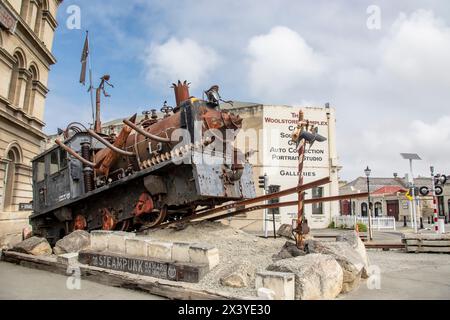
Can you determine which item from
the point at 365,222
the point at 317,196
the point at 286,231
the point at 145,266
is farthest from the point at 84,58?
the point at 365,222

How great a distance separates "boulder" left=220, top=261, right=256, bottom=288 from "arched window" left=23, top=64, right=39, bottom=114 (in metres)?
17.0

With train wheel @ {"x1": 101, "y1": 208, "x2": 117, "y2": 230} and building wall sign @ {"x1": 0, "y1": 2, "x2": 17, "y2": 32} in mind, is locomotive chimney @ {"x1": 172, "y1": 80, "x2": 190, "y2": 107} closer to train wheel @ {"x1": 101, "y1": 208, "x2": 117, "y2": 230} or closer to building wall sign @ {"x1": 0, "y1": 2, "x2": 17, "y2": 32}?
train wheel @ {"x1": 101, "y1": 208, "x2": 117, "y2": 230}

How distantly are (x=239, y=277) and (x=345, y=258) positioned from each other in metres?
1.83

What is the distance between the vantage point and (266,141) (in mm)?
24875

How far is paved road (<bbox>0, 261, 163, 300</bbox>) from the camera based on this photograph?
5.13 meters

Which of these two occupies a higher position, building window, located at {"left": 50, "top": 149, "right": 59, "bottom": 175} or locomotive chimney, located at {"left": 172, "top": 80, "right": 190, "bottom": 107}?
locomotive chimney, located at {"left": 172, "top": 80, "right": 190, "bottom": 107}

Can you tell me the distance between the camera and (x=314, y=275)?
4770 mm

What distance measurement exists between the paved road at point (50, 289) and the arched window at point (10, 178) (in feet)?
35.6

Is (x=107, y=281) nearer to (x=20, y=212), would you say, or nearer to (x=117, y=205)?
(x=117, y=205)

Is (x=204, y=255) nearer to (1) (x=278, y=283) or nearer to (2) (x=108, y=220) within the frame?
(1) (x=278, y=283)

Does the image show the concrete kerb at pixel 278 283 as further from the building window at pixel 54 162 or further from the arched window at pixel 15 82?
→ the arched window at pixel 15 82

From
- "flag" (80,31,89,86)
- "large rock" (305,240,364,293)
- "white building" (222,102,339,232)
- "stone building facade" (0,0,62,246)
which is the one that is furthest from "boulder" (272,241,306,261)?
"white building" (222,102,339,232)
